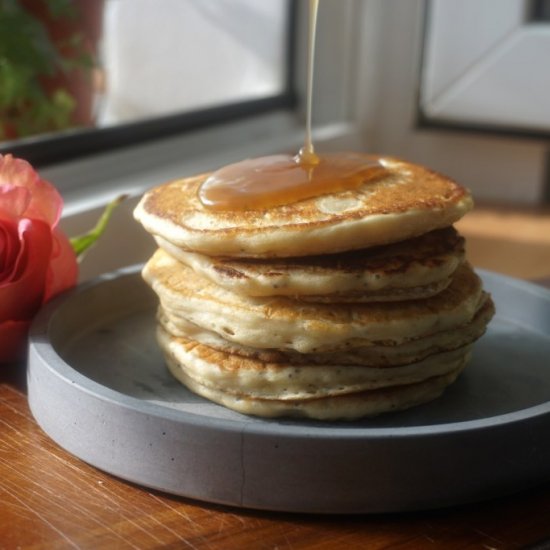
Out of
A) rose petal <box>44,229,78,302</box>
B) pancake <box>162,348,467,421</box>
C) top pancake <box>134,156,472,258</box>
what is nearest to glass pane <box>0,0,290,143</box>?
rose petal <box>44,229,78,302</box>

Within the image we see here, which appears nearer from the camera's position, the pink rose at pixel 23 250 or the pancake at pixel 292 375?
the pancake at pixel 292 375

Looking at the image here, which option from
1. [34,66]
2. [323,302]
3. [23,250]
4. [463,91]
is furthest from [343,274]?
[463,91]

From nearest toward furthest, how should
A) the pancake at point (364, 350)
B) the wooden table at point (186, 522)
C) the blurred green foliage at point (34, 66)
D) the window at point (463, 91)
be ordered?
the wooden table at point (186, 522) < the pancake at point (364, 350) < the blurred green foliage at point (34, 66) < the window at point (463, 91)

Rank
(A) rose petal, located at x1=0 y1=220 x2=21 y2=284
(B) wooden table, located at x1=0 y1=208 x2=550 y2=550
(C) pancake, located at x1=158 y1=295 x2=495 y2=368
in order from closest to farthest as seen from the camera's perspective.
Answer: (B) wooden table, located at x1=0 y1=208 x2=550 y2=550, (C) pancake, located at x1=158 y1=295 x2=495 y2=368, (A) rose petal, located at x1=0 y1=220 x2=21 y2=284

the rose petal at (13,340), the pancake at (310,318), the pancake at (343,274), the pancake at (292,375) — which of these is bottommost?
the rose petal at (13,340)

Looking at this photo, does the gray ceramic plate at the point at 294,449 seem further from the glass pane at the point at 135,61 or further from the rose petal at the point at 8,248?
the glass pane at the point at 135,61

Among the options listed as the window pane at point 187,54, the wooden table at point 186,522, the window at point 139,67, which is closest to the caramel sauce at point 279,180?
the wooden table at point 186,522

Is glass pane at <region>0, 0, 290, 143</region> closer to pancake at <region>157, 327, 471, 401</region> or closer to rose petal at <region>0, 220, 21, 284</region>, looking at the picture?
rose petal at <region>0, 220, 21, 284</region>

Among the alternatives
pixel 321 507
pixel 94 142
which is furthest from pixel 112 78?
A: pixel 321 507
